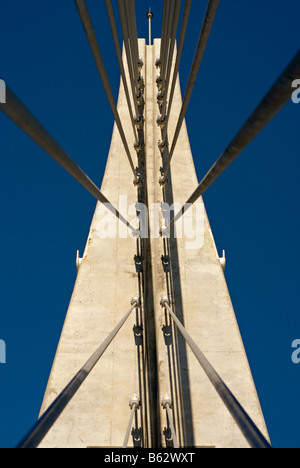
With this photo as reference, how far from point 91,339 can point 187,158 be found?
5.54 meters

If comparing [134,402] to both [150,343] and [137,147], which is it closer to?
[150,343]

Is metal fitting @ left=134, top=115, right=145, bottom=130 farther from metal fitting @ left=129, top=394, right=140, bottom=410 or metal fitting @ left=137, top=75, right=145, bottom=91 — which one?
metal fitting @ left=129, top=394, right=140, bottom=410

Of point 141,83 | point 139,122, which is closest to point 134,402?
point 139,122

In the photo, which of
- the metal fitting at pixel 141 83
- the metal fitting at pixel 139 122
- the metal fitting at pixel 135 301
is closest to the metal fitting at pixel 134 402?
the metal fitting at pixel 135 301

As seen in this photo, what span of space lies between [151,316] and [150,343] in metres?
0.60

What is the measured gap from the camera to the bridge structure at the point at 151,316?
818 cm

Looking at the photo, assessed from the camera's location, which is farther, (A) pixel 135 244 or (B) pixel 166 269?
(A) pixel 135 244

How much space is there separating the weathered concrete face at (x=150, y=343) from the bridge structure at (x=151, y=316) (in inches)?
0.8

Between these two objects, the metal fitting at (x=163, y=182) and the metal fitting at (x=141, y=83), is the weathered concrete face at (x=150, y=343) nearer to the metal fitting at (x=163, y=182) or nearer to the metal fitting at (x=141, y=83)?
the metal fitting at (x=163, y=182)

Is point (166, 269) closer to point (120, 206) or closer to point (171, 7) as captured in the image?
point (120, 206)

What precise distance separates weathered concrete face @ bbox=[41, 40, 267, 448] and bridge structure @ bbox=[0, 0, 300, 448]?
0.02 m

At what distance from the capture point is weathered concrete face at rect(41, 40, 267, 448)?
27.5ft

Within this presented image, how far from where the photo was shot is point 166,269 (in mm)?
10211
